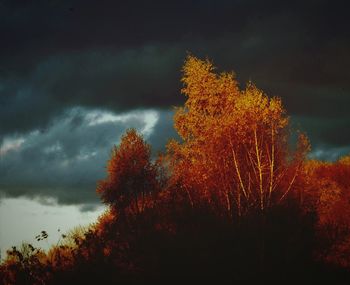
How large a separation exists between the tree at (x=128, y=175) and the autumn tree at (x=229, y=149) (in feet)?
48.9

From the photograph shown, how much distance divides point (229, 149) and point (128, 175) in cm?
2217

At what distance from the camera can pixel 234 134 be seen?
29812 millimetres

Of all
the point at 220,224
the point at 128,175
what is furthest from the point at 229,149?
the point at 128,175

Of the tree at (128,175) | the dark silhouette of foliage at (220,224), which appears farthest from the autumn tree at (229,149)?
the tree at (128,175)

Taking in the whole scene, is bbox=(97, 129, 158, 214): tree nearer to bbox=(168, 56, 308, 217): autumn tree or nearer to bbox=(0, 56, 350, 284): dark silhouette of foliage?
bbox=(0, 56, 350, 284): dark silhouette of foliage

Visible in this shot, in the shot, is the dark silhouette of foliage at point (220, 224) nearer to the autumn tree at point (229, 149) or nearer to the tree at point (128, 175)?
the autumn tree at point (229, 149)

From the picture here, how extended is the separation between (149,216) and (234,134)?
304 inches

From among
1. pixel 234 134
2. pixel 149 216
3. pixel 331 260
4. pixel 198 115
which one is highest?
pixel 198 115

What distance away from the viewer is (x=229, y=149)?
30.7 meters

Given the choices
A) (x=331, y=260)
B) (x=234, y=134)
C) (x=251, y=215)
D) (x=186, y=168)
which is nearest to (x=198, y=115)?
(x=186, y=168)

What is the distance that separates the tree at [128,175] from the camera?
167 feet

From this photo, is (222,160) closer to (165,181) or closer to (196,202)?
(196,202)

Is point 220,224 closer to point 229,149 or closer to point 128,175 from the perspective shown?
point 229,149

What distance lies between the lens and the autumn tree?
2625 cm
